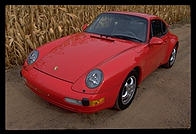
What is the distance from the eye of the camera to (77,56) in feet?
10.5

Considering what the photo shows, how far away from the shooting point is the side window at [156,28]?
160 inches

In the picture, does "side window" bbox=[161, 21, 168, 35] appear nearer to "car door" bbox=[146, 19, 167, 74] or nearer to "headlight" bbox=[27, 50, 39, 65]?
"car door" bbox=[146, 19, 167, 74]

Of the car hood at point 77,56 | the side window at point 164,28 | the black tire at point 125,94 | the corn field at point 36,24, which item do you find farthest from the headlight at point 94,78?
the side window at point 164,28

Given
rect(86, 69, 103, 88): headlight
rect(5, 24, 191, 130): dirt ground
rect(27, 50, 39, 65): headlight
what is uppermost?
rect(27, 50, 39, 65): headlight

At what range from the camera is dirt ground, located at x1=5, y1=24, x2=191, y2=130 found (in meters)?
2.94

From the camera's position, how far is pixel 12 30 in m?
4.62

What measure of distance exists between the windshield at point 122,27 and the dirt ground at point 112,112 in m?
1.11

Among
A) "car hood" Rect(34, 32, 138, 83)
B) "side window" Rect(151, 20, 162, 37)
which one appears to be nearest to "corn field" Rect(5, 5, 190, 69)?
"car hood" Rect(34, 32, 138, 83)

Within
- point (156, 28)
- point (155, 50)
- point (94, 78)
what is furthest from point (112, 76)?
point (156, 28)

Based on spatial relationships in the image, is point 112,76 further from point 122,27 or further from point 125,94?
point 122,27

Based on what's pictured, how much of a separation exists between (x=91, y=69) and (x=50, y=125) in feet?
3.33

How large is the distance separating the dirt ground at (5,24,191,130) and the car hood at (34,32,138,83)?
65 cm

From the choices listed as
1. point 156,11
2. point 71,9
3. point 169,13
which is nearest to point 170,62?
point 71,9

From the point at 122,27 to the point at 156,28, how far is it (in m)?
0.87
